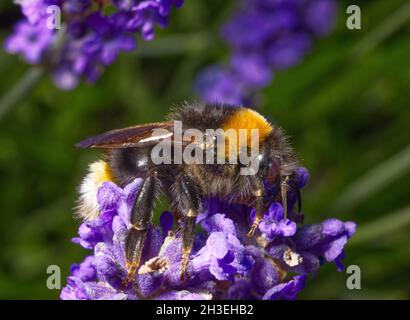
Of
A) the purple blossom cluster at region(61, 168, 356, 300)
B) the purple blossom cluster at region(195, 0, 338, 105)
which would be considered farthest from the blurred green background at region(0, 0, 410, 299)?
the purple blossom cluster at region(61, 168, 356, 300)

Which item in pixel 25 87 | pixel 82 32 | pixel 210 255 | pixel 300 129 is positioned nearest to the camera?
pixel 210 255

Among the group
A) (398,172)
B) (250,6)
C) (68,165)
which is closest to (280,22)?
(250,6)

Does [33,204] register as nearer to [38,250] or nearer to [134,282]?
[38,250]

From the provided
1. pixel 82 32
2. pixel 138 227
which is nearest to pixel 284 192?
pixel 138 227

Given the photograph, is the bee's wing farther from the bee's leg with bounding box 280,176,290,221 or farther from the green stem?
the green stem

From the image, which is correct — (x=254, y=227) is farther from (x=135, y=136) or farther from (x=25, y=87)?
(x=25, y=87)
